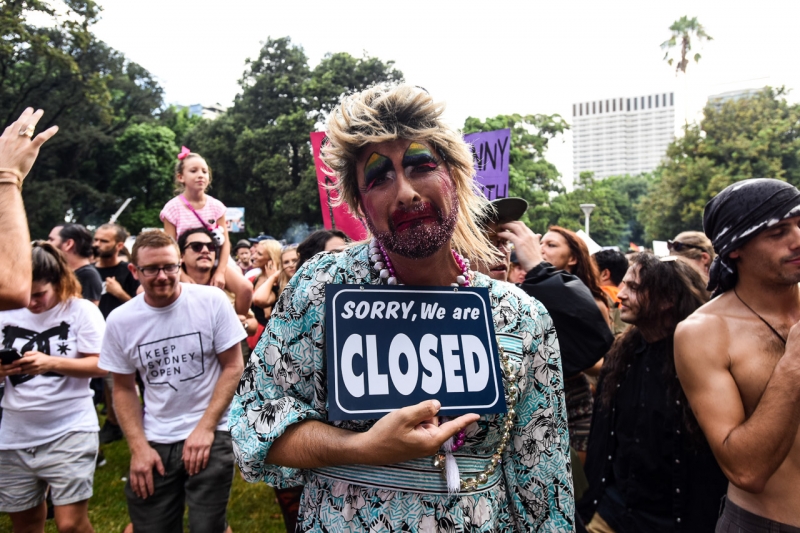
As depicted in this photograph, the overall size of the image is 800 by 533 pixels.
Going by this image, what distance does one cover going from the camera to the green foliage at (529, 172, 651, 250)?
3293cm

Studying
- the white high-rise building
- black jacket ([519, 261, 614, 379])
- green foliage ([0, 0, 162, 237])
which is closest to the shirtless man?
black jacket ([519, 261, 614, 379])

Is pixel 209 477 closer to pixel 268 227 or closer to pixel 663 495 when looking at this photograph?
pixel 663 495

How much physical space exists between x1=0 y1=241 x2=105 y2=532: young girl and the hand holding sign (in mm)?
2984

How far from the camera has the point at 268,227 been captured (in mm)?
34938

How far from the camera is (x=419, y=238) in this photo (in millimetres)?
1753

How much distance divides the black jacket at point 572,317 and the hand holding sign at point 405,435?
1.44 metres

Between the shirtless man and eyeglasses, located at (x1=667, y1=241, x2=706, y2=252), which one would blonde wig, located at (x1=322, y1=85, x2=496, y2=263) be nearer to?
the shirtless man

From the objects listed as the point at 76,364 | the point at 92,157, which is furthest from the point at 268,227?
the point at 76,364

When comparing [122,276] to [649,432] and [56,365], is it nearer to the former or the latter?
→ [56,365]

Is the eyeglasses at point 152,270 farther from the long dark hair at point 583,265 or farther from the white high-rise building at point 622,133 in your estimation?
the white high-rise building at point 622,133

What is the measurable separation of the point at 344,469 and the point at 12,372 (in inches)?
111

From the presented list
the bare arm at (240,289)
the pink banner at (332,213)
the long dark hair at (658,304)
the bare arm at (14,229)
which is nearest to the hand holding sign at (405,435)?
the bare arm at (14,229)

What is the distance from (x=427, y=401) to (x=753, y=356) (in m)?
1.52

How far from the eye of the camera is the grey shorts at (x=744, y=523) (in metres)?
2.20
